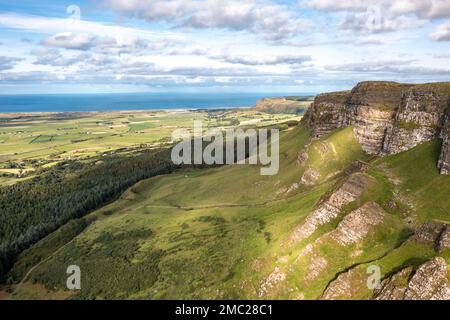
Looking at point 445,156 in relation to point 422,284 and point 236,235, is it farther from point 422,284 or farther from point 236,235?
point 236,235

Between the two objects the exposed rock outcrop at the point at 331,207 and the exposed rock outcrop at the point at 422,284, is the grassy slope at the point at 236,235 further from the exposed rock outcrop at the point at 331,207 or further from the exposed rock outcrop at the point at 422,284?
the exposed rock outcrop at the point at 422,284

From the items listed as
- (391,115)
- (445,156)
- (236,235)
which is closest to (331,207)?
(236,235)

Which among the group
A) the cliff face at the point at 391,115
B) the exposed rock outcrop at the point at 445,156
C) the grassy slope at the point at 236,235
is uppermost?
the cliff face at the point at 391,115

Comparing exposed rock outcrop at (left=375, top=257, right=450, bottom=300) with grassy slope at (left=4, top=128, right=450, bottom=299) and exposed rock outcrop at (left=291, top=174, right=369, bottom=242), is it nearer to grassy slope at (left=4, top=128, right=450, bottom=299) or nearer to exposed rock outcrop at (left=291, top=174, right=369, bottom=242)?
grassy slope at (left=4, top=128, right=450, bottom=299)

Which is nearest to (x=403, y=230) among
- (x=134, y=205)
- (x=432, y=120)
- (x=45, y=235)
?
(x=432, y=120)

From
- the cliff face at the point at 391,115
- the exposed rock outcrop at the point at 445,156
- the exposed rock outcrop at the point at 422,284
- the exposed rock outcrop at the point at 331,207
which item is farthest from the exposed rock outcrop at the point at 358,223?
the cliff face at the point at 391,115

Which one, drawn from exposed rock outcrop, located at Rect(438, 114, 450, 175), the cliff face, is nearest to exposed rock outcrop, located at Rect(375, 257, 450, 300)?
exposed rock outcrop, located at Rect(438, 114, 450, 175)
